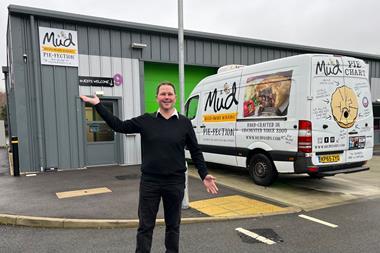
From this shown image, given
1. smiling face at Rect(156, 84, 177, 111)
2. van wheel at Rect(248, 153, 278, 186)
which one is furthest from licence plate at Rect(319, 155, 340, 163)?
smiling face at Rect(156, 84, 177, 111)

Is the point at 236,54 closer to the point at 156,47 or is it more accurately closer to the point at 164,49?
the point at 164,49

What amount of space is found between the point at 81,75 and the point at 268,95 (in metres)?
6.40

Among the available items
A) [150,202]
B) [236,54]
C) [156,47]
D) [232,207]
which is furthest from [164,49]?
[150,202]

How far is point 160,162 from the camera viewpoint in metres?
2.98

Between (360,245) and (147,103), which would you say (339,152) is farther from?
(147,103)

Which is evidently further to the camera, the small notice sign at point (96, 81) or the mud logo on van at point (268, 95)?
the small notice sign at point (96, 81)

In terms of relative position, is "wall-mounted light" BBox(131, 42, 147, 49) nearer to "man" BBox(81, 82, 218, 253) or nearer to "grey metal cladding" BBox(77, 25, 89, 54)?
"grey metal cladding" BBox(77, 25, 89, 54)

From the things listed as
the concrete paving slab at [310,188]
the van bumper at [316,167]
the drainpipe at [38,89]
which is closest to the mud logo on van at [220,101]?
the concrete paving slab at [310,188]

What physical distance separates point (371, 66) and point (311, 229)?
16.8 metres

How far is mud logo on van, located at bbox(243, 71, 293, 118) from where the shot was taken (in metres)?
6.48

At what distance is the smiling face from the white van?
384cm

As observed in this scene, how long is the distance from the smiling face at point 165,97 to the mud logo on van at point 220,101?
15.9 ft

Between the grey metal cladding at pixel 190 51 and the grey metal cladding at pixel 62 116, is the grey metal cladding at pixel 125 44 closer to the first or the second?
the grey metal cladding at pixel 62 116

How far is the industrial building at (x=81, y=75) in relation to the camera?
930 centimetres
